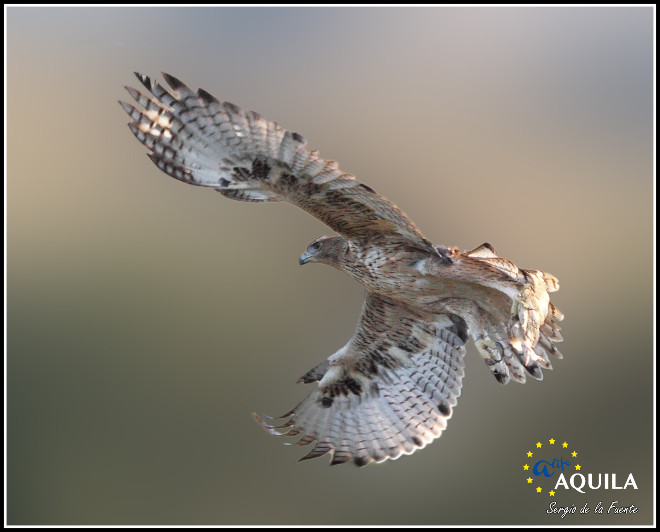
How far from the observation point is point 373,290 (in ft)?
12.8

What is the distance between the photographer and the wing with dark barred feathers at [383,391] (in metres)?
4.29

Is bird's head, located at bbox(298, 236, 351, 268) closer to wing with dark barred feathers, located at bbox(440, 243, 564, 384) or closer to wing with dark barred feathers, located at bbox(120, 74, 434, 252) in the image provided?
wing with dark barred feathers, located at bbox(120, 74, 434, 252)

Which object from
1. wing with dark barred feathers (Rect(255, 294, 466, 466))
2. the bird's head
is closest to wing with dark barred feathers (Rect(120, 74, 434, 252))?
the bird's head

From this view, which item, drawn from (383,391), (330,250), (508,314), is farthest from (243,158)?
(383,391)

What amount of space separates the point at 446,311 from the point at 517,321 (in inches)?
25.9

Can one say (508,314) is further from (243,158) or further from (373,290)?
(243,158)

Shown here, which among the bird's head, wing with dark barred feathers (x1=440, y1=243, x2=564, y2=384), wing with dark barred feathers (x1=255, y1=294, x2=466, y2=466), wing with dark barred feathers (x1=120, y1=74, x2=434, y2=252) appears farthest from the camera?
wing with dark barred feathers (x1=255, y1=294, x2=466, y2=466)

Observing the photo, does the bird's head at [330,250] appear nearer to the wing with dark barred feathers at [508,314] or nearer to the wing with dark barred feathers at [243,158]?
the wing with dark barred feathers at [243,158]

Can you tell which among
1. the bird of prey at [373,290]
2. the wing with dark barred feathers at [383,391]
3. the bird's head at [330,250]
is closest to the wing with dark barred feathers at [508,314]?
the bird of prey at [373,290]

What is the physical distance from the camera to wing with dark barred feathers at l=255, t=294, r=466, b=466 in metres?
4.29

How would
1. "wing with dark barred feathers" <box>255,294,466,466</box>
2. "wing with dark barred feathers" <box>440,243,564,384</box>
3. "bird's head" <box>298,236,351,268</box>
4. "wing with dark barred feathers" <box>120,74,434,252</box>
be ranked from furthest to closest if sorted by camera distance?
"wing with dark barred feathers" <box>255,294,466,466</box> → "bird's head" <box>298,236,351,268</box> → "wing with dark barred feathers" <box>440,243,564,384</box> → "wing with dark barred feathers" <box>120,74,434,252</box>

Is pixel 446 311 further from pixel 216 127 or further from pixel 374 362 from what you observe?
pixel 216 127

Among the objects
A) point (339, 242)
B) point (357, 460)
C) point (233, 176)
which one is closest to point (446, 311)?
point (339, 242)

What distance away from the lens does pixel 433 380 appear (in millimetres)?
4371
